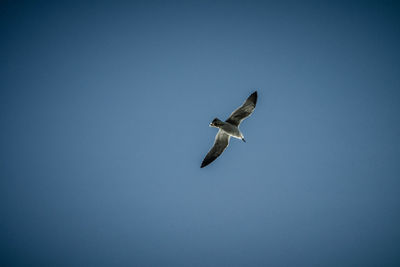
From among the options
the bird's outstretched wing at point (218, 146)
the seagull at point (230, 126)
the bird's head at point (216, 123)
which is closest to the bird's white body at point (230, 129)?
the seagull at point (230, 126)

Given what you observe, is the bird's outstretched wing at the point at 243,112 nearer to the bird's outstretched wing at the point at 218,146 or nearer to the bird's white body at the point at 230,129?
the bird's white body at the point at 230,129

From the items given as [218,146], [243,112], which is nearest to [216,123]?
[243,112]

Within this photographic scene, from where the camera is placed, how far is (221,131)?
9.45 m

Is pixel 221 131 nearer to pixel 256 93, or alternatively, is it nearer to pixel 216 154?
pixel 216 154

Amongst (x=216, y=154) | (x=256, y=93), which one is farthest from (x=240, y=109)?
(x=216, y=154)

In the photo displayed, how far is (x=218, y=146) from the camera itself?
976 cm

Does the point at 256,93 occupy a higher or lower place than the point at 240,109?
higher

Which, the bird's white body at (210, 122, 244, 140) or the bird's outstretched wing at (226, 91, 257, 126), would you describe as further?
the bird's outstretched wing at (226, 91, 257, 126)

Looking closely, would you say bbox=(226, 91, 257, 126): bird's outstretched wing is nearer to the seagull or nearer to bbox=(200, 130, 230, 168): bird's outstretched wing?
the seagull

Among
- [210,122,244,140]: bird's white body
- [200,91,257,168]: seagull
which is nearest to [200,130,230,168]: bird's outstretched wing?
[200,91,257,168]: seagull

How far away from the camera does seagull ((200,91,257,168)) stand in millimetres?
8797

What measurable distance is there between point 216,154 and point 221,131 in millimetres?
1003

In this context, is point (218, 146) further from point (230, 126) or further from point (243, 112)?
point (243, 112)

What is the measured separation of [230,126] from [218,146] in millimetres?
1250
